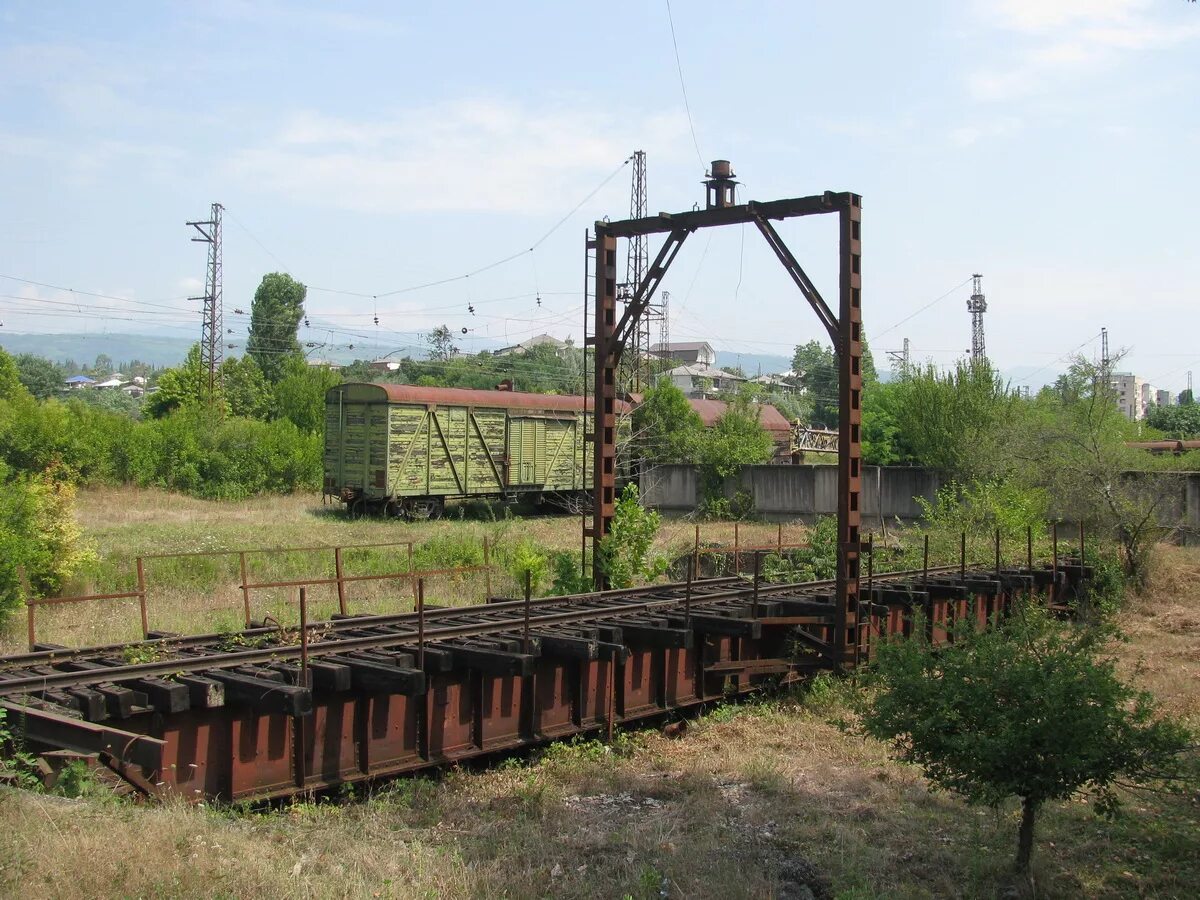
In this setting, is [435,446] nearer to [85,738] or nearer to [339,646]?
[339,646]

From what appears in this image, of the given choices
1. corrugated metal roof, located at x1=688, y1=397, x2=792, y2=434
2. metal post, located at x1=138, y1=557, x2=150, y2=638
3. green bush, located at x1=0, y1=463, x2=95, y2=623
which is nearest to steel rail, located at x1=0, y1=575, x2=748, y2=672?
metal post, located at x1=138, y1=557, x2=150, y2=638

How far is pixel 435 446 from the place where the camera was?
3284 cm

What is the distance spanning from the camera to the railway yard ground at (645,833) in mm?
5820

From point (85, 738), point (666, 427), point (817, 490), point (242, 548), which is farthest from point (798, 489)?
point (85, 738)

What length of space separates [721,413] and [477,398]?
18804mm

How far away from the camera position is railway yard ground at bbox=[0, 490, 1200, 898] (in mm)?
5820

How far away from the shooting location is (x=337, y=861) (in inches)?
259

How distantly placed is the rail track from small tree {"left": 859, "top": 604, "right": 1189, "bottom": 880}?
1.61 meters

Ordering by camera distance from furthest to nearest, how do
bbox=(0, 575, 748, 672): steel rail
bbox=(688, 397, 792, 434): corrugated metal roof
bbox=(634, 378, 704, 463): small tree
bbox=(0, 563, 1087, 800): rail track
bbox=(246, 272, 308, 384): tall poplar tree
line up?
bbox=(246, 272, 308, 384): tall poplar tree
bbox=(688, 397, 792, 434): corrugated metal roof
bbox=(634, 378, 704, 463): small tree
bbox=(0, 575, 748, 672): steel rail
bbox=(0, 563, 1087, 800): rail track

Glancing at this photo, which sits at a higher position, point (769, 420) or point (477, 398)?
point (769, 420)

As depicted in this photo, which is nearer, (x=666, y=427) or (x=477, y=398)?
(x=477, y=398)

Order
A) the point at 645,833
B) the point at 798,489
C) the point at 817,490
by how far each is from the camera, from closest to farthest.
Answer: the point at 645,833 → the point at 817,490 → the point at 798,489

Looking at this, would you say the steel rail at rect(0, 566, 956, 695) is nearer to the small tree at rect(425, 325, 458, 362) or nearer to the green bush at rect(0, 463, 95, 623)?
the green bush at rect(0, 463, 95, 623)

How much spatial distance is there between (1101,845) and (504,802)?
4.57 m
